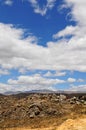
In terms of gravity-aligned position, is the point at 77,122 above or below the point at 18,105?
below

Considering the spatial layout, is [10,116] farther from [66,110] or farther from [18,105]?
[66,110]

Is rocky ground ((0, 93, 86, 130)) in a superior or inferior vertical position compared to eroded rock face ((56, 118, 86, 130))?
superior

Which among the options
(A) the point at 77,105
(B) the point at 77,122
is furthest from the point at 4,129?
(A) the point at 77,105

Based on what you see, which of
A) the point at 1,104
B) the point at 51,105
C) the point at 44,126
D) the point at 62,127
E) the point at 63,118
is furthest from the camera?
the point at 1,104

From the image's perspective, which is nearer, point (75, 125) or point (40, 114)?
point (75, 125)

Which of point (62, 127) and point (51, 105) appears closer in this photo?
point (62, 127)

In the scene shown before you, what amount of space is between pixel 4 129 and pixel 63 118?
11.1 metres

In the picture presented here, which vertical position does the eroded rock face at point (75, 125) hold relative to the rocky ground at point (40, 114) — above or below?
below

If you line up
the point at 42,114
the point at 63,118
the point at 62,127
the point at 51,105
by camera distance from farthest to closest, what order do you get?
the point at 51,105 → the point at 42,114 → the point at 63,118 → the point at 62,127

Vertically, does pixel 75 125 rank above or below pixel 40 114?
below

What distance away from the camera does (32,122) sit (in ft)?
185

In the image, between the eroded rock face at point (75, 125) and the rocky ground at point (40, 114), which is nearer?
the eroded rock face at point (75, 125)

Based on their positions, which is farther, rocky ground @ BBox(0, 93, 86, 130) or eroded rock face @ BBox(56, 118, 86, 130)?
rocky ground @ BBox(0, 93, 86, 130)

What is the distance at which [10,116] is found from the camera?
6219 centimetres
